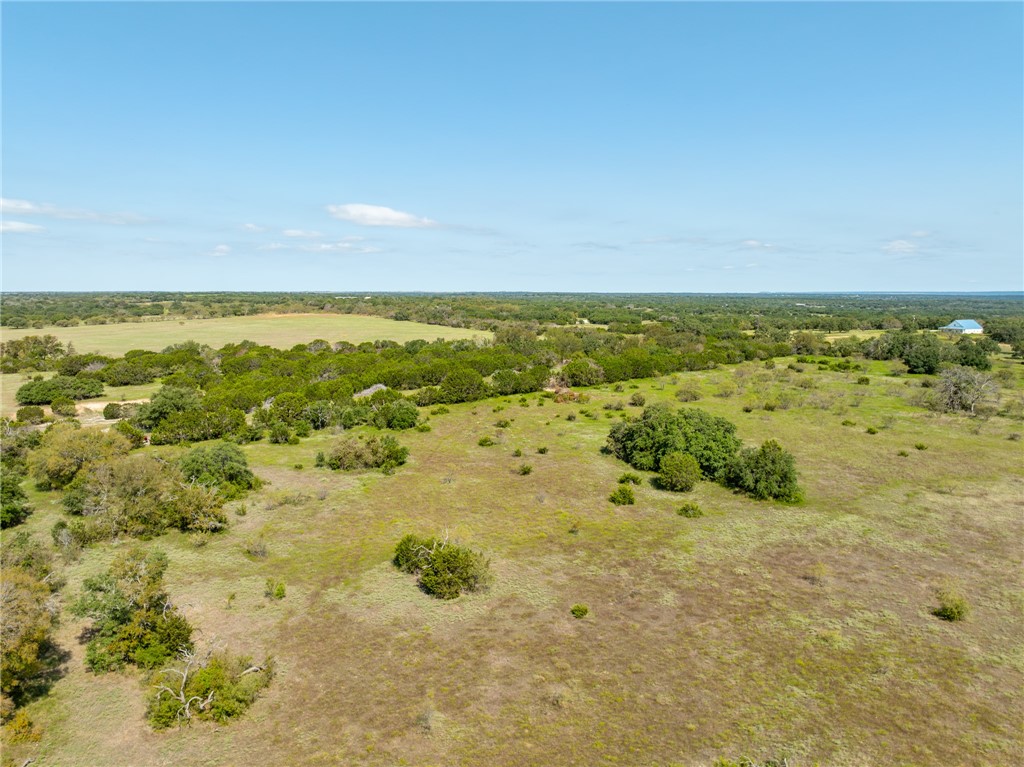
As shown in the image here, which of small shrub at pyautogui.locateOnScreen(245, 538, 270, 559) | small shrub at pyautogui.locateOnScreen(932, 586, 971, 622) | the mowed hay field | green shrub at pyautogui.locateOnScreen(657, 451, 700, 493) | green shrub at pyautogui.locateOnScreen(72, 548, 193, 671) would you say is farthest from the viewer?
green shrub at pyautogui.locateOnScreen(657, 451, 700, 493)

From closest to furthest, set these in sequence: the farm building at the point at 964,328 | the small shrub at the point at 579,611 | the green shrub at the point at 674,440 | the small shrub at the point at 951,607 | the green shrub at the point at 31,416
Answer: the small shrub at the point at 951,607, the small shrub at the point at 579,611, the green shrub at the point at 674,440, the green shrub at the point at 31,416, the farm building at the point at 964,328

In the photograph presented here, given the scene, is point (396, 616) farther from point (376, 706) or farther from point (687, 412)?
point (687, 412)

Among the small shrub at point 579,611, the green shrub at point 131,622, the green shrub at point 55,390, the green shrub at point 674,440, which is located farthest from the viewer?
the green shrub at point 55,390

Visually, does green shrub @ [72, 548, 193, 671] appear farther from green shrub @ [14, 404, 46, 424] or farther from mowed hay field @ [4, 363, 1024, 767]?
green shrub @ [14, 404, 46, 424]

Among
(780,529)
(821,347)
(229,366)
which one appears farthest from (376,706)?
(821,347)

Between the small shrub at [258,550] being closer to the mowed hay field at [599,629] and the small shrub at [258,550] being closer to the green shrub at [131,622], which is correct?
the mowed hay field at [599,629]

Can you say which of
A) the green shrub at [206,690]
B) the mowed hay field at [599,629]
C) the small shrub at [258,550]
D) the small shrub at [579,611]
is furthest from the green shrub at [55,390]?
the small shrub at [579,611]

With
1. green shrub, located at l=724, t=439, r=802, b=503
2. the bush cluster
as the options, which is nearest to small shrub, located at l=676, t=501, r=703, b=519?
the bush cluster
